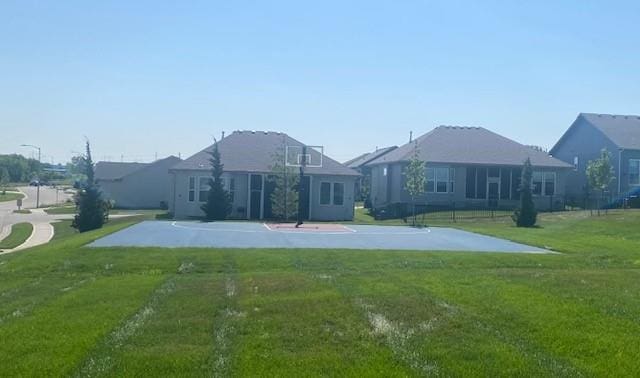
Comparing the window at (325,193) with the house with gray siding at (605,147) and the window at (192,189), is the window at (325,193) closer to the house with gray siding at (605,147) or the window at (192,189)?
the window at (192,189)

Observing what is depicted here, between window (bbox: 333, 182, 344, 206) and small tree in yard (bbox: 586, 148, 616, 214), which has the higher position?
small tree in yard (bbox: 586, 148, 616, 214)

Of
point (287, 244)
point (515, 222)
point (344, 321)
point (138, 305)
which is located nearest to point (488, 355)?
point (344, 321)

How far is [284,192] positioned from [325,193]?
4.96 meters

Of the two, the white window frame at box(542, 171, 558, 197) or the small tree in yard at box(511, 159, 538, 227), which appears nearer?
the small tree in yard at box(511, 159, 538, 227)

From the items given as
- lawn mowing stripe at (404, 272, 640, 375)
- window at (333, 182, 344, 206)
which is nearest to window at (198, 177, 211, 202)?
window at (333, 182, 344, 206)

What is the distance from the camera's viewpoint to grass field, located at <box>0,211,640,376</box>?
695 cm

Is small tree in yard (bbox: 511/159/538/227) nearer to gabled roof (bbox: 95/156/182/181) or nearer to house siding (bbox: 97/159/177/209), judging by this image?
gabled roof (bbox: 95/156/182/181)

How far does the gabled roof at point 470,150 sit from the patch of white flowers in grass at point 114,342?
36.1 meters

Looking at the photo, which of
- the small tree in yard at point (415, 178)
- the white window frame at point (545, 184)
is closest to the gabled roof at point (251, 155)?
the small tree in yard at point (415, 178)

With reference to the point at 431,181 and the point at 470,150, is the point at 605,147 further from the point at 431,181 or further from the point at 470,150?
the point at 431,181

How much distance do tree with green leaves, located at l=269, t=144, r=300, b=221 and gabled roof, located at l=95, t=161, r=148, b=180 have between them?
3330 centimetres

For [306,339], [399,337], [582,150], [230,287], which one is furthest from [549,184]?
[306,339]

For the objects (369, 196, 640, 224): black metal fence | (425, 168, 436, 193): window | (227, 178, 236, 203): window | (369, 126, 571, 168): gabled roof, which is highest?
(369, 126, 571, 168): gabled roof

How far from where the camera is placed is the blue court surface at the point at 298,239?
2052 centimetres
